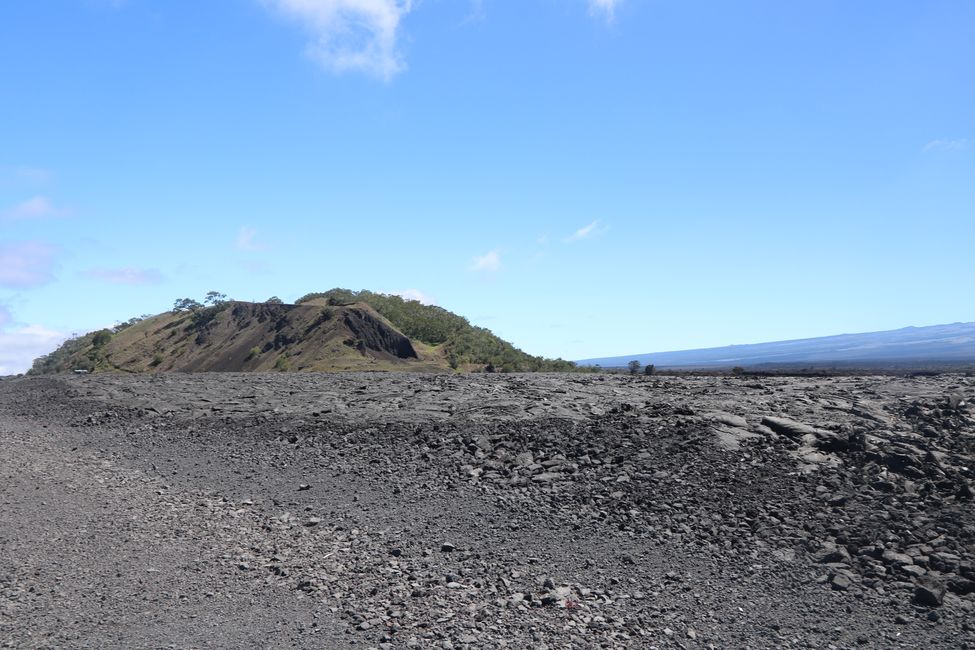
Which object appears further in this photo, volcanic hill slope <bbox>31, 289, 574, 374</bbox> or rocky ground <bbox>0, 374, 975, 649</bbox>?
volcanic hill slope <bbox>31, 289, 574, 374</bbox>

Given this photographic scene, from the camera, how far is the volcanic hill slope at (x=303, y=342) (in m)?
33.4

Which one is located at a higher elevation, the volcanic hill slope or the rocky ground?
the volcanic hill slope

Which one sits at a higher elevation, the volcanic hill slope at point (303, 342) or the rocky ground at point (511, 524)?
the volcanic hill slope at point (303, 342)

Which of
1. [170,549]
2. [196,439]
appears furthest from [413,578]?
[196,439]

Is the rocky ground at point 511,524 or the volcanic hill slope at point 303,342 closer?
the rocky ground at point 511,524

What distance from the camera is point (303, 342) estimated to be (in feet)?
A: 116

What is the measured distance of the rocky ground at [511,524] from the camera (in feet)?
21.6

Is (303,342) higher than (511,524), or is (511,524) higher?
(303,342)

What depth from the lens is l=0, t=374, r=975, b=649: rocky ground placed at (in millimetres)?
6590

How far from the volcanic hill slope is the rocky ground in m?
17.9

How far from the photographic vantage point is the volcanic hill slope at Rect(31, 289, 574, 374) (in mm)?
33375

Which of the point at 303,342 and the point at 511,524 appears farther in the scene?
the point at 303,342

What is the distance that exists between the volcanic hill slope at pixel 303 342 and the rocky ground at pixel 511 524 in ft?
58.7

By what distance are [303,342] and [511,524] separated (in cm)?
2832
